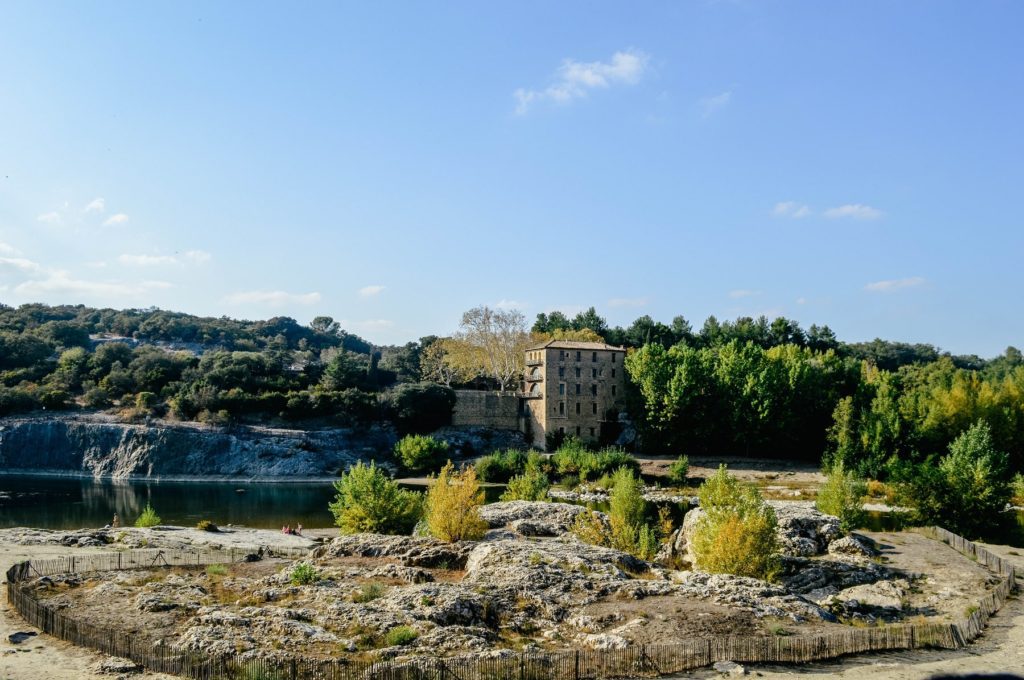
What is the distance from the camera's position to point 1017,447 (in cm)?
8125

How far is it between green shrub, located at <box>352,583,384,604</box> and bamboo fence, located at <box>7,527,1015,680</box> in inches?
217

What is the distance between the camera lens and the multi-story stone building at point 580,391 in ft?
355

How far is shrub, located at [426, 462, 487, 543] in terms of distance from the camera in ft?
134

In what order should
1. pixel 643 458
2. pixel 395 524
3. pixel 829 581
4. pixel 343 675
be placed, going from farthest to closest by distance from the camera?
pixel 643 458 → pixel 395 524 → pixel 829 581 → pixel 343 675

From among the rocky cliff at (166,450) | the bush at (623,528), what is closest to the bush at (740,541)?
the bush at (623,528)

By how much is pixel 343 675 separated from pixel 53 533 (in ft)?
123

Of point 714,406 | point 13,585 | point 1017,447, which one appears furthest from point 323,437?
point 1017,447

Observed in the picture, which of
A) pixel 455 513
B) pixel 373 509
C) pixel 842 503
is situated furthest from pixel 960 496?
pixel 373 509

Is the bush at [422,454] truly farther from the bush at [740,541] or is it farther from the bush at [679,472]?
the bush at [740,541]

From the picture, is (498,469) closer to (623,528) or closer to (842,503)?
(842,503)

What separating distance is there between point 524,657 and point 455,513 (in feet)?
66.8

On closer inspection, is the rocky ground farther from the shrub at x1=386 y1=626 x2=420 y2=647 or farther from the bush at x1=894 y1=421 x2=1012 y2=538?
the bush at x1=894 y1=421 x2=1012 y2=538

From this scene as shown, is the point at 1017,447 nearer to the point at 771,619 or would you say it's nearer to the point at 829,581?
the point at 829,581

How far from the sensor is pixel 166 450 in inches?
3942
